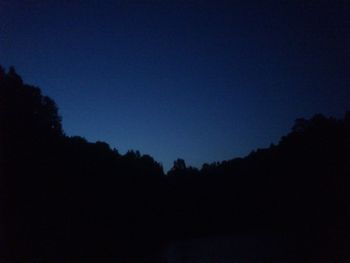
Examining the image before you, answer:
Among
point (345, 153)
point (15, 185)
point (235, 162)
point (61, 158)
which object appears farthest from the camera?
point (235, 162)

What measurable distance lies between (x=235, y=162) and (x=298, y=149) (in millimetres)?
4070

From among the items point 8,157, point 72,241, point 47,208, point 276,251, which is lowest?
point 276,251

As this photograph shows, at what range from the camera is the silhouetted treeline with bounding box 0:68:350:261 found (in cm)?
1491

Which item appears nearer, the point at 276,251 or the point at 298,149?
the point at 276,251

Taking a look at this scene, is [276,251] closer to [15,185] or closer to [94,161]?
[94,161]

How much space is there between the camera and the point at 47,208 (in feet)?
50.9

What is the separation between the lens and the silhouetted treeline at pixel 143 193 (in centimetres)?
1491

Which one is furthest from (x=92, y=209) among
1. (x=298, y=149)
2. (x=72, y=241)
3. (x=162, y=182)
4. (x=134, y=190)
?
(x=298, y=149)

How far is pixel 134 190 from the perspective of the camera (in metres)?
22.3

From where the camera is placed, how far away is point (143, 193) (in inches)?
901

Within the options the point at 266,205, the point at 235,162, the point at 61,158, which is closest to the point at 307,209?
the point at 266,205

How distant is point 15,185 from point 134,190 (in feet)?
28.3

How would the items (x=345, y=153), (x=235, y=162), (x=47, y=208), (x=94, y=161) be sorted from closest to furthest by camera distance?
(x=47, y=208)
(x=94, y=161)
(x=345, y=153)
(x=235, y=162)

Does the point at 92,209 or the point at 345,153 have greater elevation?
the point at 345,153
